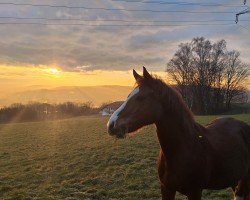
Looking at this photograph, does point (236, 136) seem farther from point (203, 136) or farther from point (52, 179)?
point (52, 179)

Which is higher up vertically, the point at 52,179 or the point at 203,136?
the point at 203,136

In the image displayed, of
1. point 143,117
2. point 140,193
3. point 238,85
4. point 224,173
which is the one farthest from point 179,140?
point 238,85

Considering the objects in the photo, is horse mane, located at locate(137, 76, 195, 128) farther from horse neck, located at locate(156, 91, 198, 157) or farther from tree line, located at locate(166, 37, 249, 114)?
tree line, located at locate(166, 37, 249, 114)

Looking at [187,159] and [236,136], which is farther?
[236,136]

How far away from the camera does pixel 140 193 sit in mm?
9898

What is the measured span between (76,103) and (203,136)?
361 ft

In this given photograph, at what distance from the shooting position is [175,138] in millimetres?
5293

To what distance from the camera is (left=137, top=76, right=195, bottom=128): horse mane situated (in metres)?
5.07

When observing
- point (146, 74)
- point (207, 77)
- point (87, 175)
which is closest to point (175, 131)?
point (146, 74)

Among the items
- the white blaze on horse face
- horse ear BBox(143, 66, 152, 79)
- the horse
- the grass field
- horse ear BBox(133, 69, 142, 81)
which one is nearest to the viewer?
the white blaze on horse face

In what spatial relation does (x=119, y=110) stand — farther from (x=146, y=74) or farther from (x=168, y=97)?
(x=168, y=97)

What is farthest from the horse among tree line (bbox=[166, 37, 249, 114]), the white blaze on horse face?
tree line (bbox=[166, 37, 249, 114])

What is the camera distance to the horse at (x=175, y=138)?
4879mm

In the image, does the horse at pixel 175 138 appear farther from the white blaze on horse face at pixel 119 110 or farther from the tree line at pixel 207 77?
the tree line at pixel 207 77
